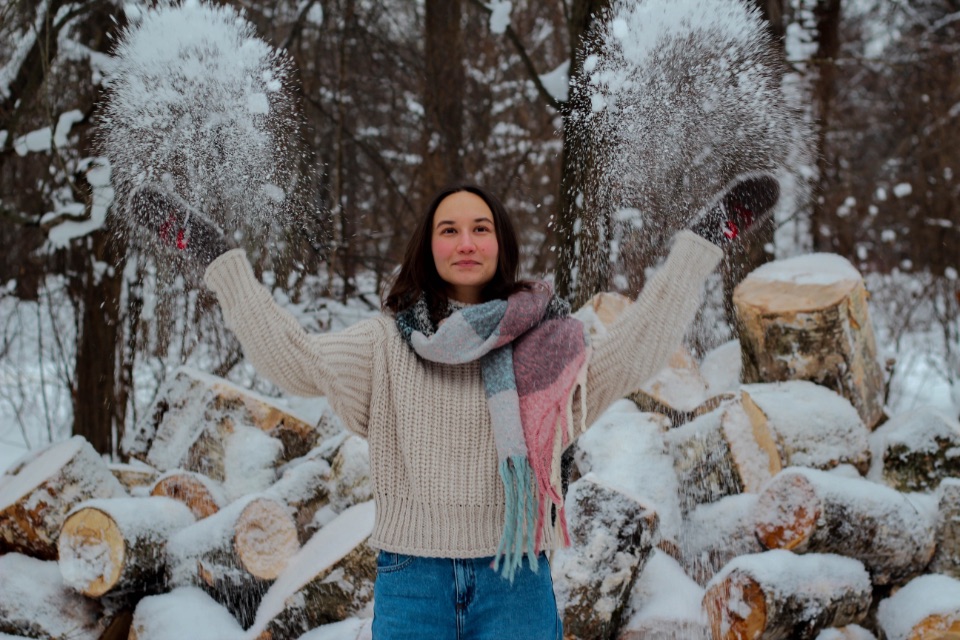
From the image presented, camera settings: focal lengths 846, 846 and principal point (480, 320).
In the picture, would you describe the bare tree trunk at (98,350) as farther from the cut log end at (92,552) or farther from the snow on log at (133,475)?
the cut log end at (92,552)

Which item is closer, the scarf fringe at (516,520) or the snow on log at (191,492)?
the scarf fringe at (516,520)

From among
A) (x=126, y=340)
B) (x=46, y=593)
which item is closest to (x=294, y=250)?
(x=126, y=340)

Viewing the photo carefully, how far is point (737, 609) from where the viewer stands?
8.82 ft

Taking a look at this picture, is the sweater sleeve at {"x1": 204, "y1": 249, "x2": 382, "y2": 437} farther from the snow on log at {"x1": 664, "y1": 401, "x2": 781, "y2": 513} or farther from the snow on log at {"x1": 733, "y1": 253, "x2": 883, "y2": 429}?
the snow on log at {"x1": 733, "y1": 253, "x2": 883, "y2": 429}

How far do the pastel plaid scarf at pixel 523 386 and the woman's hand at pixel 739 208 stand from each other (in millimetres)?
373

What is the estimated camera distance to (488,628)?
5.34ft

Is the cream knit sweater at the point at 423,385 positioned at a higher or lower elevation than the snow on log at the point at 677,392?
higher

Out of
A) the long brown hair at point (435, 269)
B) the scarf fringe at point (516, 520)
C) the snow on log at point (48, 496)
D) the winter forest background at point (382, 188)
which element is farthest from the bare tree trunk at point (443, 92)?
the scarf fringe at point (516, 520)

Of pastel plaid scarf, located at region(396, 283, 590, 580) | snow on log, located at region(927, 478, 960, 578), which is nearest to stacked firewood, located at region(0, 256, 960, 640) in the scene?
snow on log, located at region(927, 478, 960, 578)

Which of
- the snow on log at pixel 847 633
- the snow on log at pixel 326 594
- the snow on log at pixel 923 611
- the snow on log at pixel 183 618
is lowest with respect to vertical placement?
the snow on log at pixel 847 633

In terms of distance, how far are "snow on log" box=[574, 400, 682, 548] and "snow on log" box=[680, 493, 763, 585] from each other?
7cm

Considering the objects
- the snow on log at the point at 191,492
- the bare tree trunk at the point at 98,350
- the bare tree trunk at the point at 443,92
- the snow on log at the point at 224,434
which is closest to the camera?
the snow on log at the point at 191,492

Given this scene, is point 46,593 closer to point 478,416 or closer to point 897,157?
point 478,416

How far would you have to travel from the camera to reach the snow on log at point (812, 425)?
3389 mm
